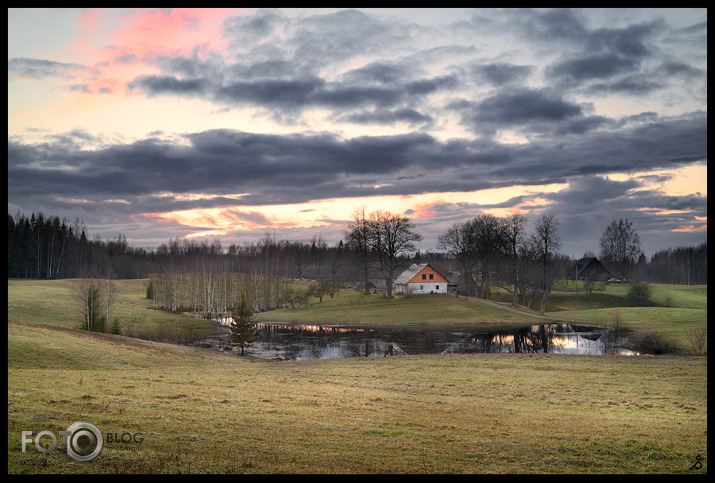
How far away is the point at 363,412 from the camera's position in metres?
14.8

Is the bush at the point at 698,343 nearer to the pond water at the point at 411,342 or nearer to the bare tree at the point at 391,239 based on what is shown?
the pond water at the point at 411,342

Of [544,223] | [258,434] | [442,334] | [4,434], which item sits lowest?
[442,334]

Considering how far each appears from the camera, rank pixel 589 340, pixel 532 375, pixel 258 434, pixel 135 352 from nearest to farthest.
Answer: pixel 258 434, pixel 532 375, pixel 135 352, pixel 589 340

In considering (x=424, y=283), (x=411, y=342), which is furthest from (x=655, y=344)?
(x=424, y=283)

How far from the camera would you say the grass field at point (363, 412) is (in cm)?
988

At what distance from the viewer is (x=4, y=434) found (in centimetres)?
870

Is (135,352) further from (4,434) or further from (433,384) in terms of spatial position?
(4,434)

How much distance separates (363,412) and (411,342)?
97.9 feet

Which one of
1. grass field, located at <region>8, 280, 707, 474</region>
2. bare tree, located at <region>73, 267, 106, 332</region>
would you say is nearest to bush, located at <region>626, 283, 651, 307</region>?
grass field, located at <region>8, 280, 707, 474</region>

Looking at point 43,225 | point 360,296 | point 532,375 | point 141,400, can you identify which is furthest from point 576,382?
point 43,225

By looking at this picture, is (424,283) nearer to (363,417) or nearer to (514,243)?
(514,243)

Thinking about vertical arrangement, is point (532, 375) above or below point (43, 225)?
below

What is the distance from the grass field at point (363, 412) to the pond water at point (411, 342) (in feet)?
28.4

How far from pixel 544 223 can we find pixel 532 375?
184 ft
